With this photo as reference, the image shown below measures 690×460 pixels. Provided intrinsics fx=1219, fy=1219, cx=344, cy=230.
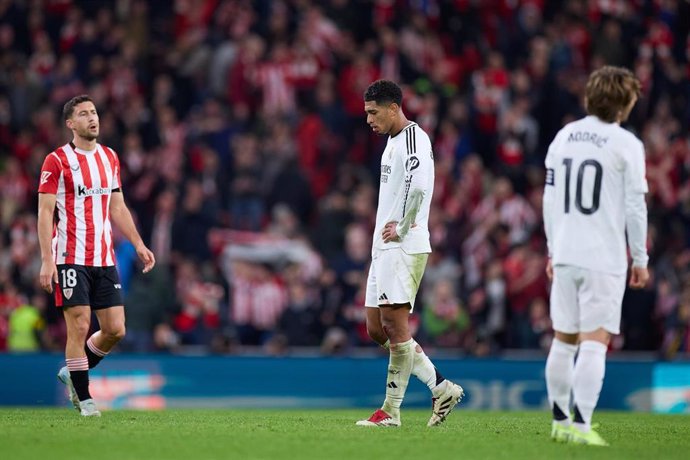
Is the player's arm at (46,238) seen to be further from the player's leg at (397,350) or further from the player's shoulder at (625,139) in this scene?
the player's shoulder at (625,139)

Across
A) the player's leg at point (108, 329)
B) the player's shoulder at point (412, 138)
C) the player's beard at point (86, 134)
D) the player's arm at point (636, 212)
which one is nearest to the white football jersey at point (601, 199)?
the player's arm at point (636, 212)

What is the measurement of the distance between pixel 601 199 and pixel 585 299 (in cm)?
68

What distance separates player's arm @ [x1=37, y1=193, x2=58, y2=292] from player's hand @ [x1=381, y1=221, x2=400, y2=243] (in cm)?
281

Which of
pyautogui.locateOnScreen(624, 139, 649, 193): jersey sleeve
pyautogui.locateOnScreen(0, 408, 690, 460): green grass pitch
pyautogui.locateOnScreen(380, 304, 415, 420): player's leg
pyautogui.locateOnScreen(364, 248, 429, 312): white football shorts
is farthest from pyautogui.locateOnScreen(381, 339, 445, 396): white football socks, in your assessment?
pyautogui.locateOnScreen(624, 139, 649, 193): jersey sleeve

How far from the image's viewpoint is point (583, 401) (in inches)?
320

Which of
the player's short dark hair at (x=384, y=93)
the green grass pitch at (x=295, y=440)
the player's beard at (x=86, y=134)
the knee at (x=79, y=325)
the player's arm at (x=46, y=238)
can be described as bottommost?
the green grass pitch at (x=295, y=440)

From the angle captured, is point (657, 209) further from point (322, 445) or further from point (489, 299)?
point (322, 445)

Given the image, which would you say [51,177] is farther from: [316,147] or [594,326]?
[316,147]

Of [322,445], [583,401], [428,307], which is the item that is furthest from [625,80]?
[428,307]

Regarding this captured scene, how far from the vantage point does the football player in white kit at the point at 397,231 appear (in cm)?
952

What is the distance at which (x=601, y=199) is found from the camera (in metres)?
8.14

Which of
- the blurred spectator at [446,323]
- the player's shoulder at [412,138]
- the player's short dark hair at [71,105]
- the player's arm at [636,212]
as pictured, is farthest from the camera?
the blurred spectator at [446,323]

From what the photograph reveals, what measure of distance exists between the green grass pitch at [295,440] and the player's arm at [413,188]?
156cm

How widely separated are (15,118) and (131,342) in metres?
5.64
